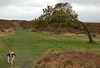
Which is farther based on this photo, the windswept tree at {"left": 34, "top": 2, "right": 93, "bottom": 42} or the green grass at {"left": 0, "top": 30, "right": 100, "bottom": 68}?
the windswept tree at {"left": 34, "top": 2, "right": 93, "bottom": 42}

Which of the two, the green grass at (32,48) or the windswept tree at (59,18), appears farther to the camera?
the windswept tree at (59,18)

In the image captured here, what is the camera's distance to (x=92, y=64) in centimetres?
1009

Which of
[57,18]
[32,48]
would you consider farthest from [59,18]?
[32,48]

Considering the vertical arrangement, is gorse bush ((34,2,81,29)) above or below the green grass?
above

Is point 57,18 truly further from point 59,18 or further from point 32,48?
point 32,48

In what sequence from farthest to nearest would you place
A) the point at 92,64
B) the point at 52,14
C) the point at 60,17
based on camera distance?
the point at 52,14 < the point at 60,17 < the point at 92,64

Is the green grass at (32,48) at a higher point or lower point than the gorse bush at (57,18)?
lower

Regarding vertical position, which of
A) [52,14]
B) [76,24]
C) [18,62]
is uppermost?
[52,14]

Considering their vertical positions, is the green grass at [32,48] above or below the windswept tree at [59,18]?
below

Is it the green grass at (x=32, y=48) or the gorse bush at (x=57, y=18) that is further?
the gorse bush at (x=57, y=18)

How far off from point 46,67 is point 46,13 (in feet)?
59.8

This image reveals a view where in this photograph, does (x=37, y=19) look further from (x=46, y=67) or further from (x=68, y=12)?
(x=46, y=67)

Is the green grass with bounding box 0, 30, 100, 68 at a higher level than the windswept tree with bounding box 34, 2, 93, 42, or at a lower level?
lower

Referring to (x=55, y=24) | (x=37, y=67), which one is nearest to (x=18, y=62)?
(x=37, y=67)
